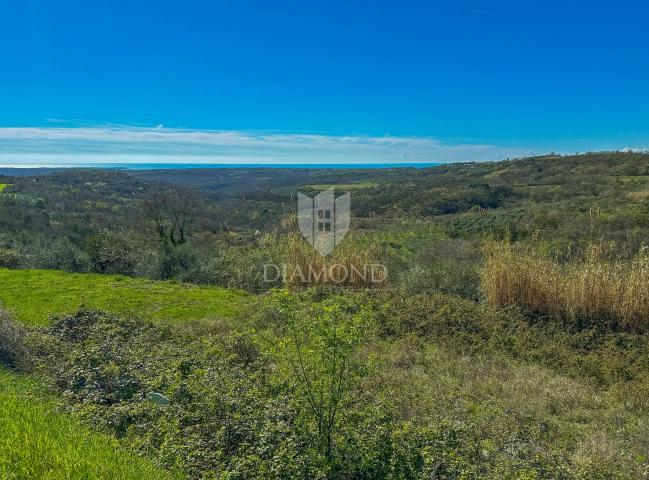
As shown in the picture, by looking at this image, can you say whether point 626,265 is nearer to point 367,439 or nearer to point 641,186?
point 367,439

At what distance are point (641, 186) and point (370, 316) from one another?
2420 cm

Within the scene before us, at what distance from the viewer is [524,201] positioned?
25734 mm

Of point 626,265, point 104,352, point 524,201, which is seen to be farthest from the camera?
point 524,201

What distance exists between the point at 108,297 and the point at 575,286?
8.46 metres

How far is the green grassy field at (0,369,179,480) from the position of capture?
2.54m

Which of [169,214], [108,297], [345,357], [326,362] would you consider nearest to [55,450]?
[326,362]

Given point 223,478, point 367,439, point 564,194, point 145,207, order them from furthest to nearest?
1. point 564,194
2. point 145,207
3. point 367,439
4. point 223,478

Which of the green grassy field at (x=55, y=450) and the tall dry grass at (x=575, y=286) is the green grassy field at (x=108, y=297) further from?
the tall dry grass at (x=575, y=286)

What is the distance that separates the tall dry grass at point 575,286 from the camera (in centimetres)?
648

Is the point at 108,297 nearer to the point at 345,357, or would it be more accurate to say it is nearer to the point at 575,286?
the point at 345,357

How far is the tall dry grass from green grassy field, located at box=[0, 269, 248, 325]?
A: 486 cm

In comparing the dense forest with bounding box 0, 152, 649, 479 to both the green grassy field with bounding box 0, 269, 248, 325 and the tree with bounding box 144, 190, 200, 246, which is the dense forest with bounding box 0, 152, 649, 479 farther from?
the tree with bounding box 144, 190, 200, 246

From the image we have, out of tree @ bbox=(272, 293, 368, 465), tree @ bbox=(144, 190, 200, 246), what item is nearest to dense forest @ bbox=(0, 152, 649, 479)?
tree @ bbox=(272, 293, 368, 465)

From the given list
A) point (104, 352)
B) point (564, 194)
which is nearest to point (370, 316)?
point (104, 352)
